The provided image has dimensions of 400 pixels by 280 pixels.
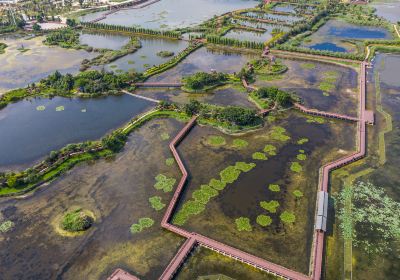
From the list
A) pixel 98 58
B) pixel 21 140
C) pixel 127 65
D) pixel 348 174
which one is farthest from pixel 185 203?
pixel 98 58

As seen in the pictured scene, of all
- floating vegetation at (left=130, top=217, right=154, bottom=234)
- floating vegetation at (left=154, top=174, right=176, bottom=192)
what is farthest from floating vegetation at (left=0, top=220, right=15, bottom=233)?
floating vegetation at (left=154, top=174, right=176, bottom=192)

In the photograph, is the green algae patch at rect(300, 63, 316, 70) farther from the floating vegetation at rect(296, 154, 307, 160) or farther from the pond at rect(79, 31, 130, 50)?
the pond at rect(79, 31, 130, 50)

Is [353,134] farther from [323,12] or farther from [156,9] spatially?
[156,9]

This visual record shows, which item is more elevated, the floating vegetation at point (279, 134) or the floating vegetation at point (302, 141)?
the floating vegetation at point (279, 134)

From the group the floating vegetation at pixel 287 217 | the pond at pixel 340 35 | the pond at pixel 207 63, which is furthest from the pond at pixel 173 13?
the floating vegetation at pixel 287 217

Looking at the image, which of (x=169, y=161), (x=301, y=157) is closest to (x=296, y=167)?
(x=301, y=157)

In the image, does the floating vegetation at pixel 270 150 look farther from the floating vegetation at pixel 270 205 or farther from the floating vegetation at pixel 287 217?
the floating vegetation at pixel 287 217
